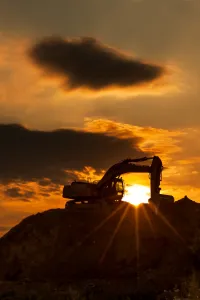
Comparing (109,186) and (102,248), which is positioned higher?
(109,186)

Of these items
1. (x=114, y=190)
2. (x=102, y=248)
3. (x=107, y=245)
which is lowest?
(x=102, y=248)

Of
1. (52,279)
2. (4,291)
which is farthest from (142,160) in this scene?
(4,291)


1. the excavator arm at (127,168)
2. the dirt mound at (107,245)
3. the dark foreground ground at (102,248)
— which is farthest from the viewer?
the excavator arm at (127,168)

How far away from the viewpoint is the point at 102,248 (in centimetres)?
4278

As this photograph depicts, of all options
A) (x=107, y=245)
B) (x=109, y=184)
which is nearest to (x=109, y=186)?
(x=109, y=184)

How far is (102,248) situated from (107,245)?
44cm

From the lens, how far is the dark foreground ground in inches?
1554

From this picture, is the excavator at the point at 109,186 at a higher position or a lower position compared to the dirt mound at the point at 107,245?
higher

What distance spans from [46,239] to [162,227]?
31.4 ft

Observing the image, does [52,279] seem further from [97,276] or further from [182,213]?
[182,213]

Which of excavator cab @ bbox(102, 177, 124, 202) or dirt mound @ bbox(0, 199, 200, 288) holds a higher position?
excavator cab @ bbox(102, 177, 124, 202)

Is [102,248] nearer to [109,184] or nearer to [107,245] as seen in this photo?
[107,245]

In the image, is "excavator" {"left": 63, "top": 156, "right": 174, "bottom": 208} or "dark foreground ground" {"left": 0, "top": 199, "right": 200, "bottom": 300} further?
"excavator" {"left": 63, "top": 156, "right": 174, "bottom": 208}

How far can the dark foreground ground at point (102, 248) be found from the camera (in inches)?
1554
